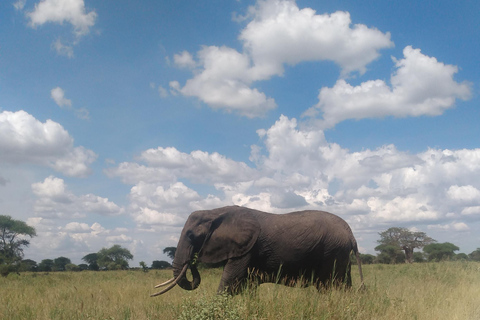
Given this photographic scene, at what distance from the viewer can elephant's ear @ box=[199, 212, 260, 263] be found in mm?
8414

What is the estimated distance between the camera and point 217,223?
877 cm

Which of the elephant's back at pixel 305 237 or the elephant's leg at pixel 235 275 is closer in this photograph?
the elephant's leg at pixel 235 275

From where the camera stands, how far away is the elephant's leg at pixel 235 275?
26.9 ft

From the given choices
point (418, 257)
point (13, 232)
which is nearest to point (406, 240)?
point (418, 257)

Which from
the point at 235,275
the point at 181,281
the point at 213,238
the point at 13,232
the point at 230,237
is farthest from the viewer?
the point at 13,232

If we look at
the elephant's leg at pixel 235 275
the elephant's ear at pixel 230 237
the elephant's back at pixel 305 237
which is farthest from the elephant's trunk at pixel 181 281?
the elephant's back at pixel 305 237

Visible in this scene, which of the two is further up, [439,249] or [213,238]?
[213,238]

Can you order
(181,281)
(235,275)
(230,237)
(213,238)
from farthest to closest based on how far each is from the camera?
(181,281)
(213,238)
(230,237)
(235,275)

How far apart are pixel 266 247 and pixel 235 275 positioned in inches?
31.9

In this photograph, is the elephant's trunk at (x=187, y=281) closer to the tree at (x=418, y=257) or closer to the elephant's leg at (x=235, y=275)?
the elephant's leg at (x=235, y=275)

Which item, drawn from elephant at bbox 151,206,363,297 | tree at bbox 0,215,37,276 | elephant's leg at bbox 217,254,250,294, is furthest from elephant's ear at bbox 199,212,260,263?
tree at bbox 0,215,37,276

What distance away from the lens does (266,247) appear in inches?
335

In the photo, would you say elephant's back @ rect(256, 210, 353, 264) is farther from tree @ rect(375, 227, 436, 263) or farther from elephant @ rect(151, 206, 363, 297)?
tree @ rect(375, 227, 436, 263)

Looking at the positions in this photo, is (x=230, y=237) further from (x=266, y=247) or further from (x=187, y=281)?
(x=187, y=281)
